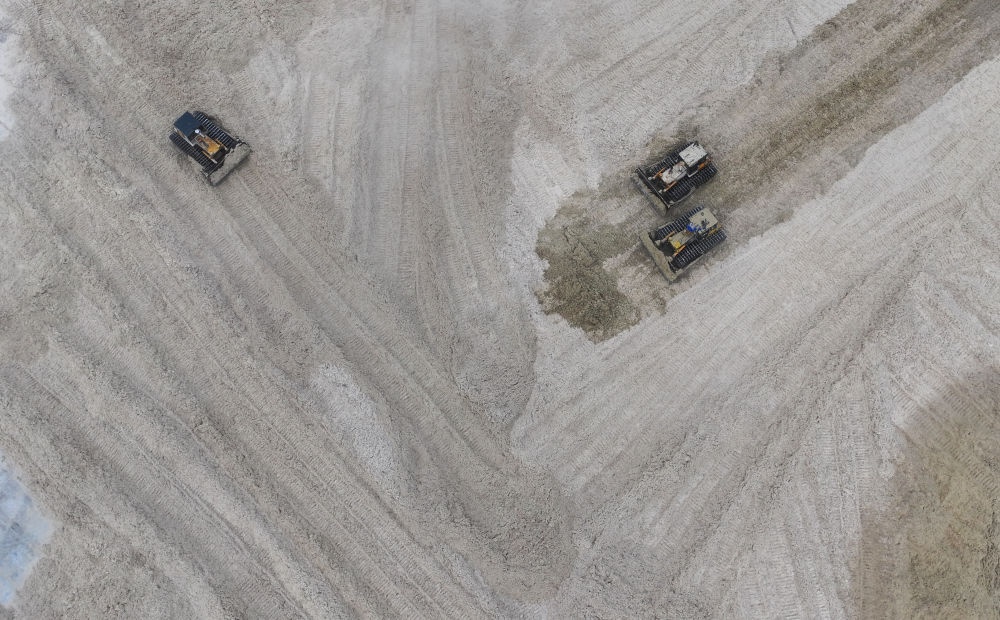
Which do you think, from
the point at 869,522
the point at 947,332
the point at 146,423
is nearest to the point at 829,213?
the point at 947,332

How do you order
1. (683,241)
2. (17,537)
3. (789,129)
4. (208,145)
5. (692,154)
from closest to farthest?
(17,537) < (683,241) < (692,154) < (208,145) < (789,129)

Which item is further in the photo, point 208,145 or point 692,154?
point 208,145

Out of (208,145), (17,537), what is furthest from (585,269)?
(17,537)

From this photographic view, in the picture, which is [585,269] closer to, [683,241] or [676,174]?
[683,241]

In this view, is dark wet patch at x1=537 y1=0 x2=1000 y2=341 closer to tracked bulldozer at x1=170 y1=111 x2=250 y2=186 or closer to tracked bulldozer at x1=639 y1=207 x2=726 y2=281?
tracked bulldozer at x1=639 y1=207 x2=726 y2=281

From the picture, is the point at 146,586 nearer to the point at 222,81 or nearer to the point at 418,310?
the point at 418,310
